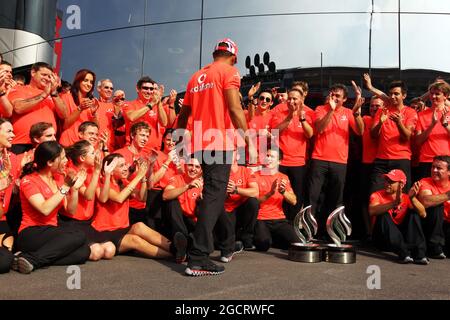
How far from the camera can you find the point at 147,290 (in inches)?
116

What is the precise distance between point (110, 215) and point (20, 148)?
1180mm

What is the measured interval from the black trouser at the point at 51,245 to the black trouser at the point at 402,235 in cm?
293

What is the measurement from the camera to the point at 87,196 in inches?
163

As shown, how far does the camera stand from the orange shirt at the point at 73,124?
5.00 meters

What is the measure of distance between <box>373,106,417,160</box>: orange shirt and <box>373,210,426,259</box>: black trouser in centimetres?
96

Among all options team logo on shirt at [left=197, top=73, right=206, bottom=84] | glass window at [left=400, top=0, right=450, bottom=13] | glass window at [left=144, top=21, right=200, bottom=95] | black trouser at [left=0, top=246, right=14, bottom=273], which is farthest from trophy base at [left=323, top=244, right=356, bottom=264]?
glass window at [left=400, top=0, right=450, bottom=13]

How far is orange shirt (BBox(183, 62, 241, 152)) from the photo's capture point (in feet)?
11.6

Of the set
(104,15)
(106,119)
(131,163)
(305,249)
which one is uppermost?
(104,15)

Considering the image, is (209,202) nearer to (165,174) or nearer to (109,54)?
(165,174)

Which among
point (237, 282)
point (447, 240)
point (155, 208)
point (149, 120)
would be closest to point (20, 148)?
point (155, 208)

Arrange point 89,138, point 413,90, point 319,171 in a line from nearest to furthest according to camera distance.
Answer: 1. point 89,138
2. point 319,171
3. point 413,90
